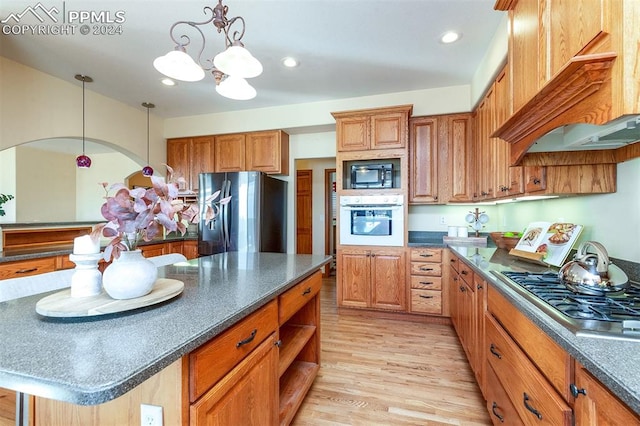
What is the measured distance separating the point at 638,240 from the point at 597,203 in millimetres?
372

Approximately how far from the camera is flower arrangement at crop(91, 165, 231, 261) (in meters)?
0.90

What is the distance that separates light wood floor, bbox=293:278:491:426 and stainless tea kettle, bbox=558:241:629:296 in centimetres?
102

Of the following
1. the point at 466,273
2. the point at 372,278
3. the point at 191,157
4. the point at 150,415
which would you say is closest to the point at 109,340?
the point at 150,415

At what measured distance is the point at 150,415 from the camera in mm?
764

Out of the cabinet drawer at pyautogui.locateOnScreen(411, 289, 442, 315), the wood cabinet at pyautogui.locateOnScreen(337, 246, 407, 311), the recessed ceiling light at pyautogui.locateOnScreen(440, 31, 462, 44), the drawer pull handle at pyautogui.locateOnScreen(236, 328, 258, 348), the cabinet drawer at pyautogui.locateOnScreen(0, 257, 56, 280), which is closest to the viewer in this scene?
the drawer pull handle at pyautogui.locateOnScreen(236, 328, 258, 348)

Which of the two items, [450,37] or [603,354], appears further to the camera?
[450,37]

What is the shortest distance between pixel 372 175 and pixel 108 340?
2.92 meters

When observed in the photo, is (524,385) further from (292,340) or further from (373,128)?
(373,128)

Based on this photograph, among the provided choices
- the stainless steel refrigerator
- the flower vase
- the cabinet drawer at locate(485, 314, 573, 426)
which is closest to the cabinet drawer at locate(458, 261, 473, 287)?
the cabinet drawer at locate(485, 314, 573, 426)

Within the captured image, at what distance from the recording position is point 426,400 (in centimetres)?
179

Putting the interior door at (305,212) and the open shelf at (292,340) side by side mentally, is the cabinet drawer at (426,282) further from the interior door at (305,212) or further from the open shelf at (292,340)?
the interior door at (305,212)

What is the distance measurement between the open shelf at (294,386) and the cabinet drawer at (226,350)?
0.59 meters

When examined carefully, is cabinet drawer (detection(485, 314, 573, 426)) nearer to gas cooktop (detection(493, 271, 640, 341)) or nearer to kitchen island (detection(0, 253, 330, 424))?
gas cooktop (detection(493, 271, 640, 341))

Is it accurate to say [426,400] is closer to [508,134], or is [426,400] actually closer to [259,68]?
[508,134]
